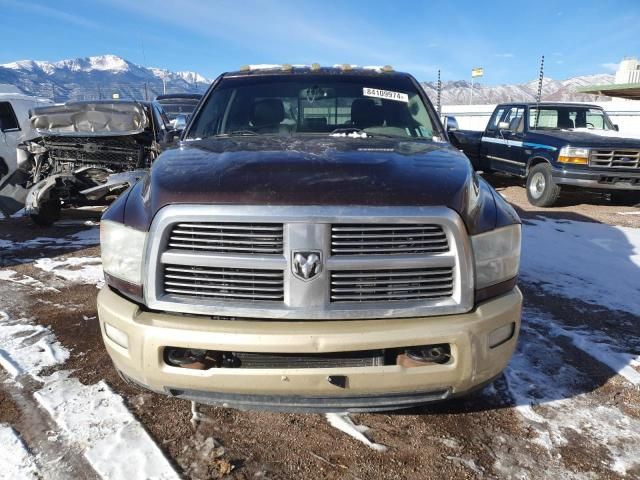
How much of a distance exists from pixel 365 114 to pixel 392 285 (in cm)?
180

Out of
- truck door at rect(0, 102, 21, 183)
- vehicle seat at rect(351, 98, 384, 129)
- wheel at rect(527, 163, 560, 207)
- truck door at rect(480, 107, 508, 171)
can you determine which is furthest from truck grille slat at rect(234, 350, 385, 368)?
truck door at rect(480, 107, 508, 171)

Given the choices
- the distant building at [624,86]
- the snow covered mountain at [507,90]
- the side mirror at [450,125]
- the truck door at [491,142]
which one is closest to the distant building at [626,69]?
the distant building at [624,86]

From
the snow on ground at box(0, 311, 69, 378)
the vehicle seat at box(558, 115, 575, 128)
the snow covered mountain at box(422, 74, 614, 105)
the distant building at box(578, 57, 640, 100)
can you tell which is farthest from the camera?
the snow covered mountain at box(422, 74, 614, 105)

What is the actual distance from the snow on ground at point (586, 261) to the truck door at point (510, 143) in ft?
9.41

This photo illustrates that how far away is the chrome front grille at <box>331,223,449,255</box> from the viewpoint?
1.93 meters

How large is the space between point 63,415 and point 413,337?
1.88 metres

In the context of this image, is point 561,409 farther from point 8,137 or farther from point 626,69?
point 626,69

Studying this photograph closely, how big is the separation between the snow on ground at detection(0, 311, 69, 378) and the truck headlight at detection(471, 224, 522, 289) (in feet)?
8.62

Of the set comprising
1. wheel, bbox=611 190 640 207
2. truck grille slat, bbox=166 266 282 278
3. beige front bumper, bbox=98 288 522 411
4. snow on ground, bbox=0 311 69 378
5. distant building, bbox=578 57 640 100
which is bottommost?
snow on ground, bbox=0 311 69 378

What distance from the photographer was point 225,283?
199 cm

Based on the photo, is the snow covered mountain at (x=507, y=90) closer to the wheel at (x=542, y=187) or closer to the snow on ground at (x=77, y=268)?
the wheel at (x=542, y=187)

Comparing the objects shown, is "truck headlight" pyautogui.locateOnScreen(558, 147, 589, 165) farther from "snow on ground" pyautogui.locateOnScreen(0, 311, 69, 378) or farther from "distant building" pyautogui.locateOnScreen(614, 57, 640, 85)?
"distant building" pyautogui.locateOnScreen(614, 57, 640, 85)

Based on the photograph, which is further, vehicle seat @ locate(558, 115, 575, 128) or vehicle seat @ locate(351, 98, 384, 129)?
vehicle seat @ locate(558, 115, 575, 128)

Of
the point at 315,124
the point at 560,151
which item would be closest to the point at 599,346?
the point at 315,124
